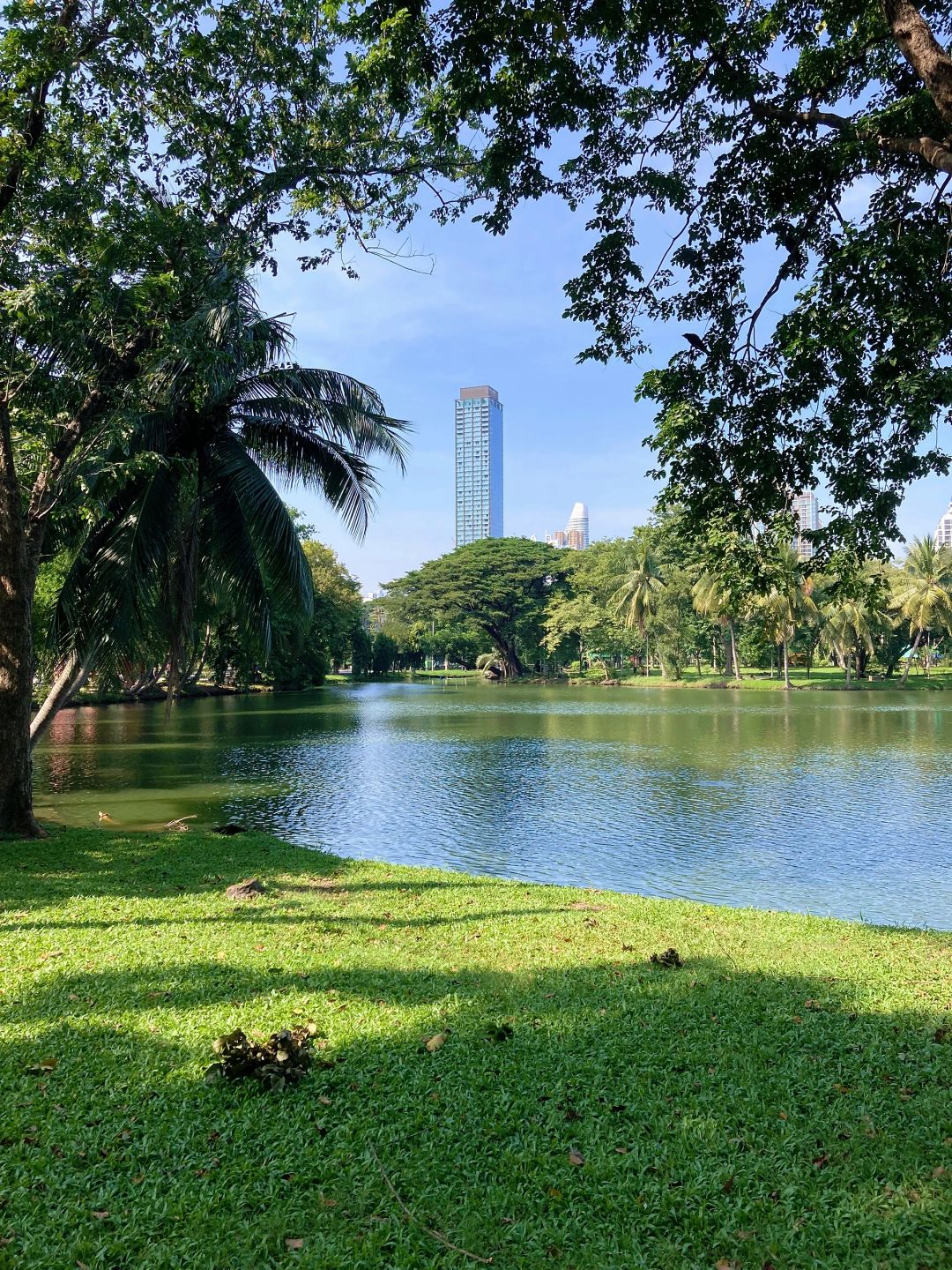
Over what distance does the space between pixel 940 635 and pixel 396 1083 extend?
63.4m

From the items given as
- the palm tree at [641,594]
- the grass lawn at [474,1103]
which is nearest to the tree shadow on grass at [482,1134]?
the grass lawn at [474,1103]

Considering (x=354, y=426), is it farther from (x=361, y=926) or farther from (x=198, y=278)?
(x=361, y=926)

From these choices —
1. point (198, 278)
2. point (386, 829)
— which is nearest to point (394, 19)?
point (198, 278)

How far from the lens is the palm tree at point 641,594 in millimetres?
53062

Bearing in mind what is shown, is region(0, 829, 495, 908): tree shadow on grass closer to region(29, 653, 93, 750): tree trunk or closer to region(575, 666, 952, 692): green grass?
region(29, 653, 93, 750): tree trunk

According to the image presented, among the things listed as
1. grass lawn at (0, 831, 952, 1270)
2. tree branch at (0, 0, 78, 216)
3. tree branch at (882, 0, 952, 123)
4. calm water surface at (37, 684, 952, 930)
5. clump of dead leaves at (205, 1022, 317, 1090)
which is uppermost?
tree branch at (0, 0, 78, 216)

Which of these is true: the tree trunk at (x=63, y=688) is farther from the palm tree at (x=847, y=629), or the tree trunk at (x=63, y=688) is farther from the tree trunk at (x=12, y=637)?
the palm tree at (x=847, y=629)

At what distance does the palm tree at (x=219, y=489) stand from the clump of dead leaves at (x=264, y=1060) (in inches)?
255

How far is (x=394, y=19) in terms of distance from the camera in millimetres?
4496

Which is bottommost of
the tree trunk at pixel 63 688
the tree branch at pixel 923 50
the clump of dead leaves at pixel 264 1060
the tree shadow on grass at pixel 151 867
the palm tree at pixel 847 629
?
the tree shadow on grass at pixel 151 867

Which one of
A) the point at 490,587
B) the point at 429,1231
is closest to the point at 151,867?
the point at 429,1231

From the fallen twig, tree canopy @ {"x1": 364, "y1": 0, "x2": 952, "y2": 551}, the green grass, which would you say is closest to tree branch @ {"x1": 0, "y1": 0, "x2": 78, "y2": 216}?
tree canopy @ {"x1": 364, "y1": 0, "x2": 952, "y2": 551}

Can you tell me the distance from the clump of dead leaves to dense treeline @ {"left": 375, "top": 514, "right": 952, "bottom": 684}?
38.3 m

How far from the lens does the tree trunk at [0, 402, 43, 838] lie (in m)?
8.20
